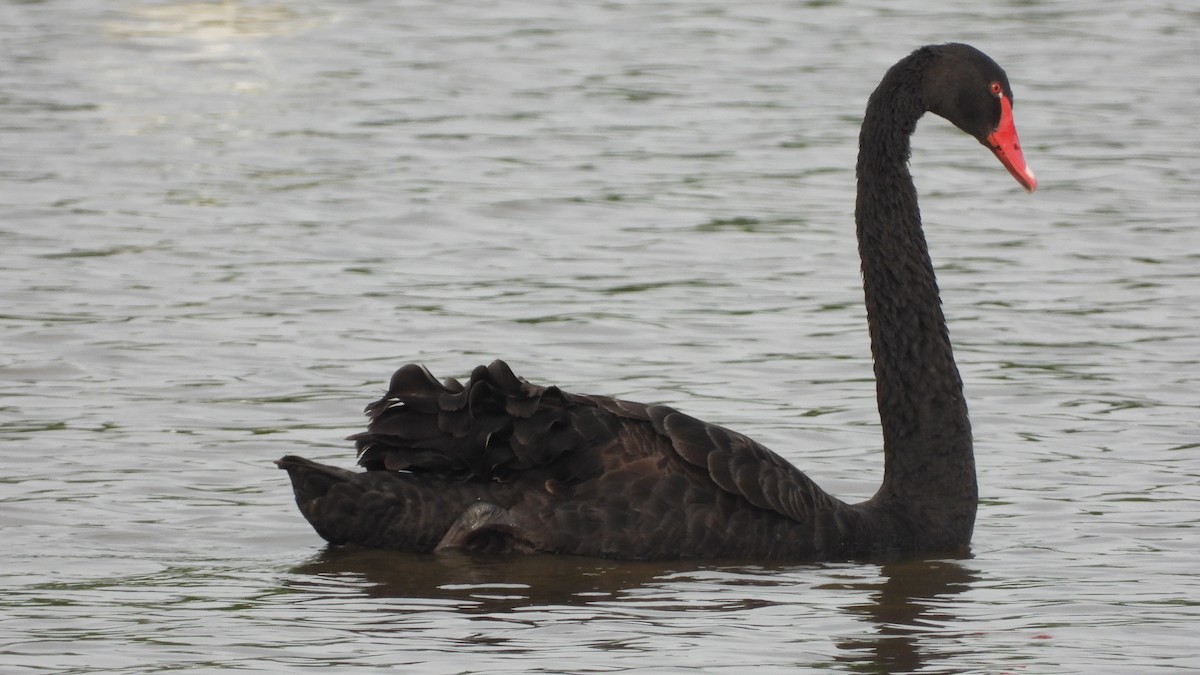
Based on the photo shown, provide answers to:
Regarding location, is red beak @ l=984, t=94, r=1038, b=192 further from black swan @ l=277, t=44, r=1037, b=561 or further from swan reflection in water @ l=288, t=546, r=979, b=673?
swan reflection in water @ l=288, t=546, r=979, b=673

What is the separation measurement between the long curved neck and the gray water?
319mm

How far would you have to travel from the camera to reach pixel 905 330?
25.9ft

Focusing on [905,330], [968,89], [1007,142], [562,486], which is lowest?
[562,486]

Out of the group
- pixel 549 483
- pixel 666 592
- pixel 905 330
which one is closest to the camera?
pixel 666 592

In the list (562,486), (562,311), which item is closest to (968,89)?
(562,486)

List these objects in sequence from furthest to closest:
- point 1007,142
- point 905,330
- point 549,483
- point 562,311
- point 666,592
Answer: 1. point 562,311
2. point 1007,142
3. point 905,330
4. point 549,483
5. point 666,592

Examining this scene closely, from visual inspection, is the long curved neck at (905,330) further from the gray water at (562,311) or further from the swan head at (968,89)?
the gray water at (562,311)

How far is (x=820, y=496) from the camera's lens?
750 centimetres

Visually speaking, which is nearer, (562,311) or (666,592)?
(666,592)

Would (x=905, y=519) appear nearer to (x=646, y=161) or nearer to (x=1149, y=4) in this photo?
(x=646, y=161)

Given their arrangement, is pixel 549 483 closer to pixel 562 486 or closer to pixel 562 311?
pixel 562 486

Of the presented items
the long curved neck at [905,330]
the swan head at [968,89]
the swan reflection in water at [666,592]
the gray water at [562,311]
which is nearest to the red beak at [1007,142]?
the swan head at [968,89]

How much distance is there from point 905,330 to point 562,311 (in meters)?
3.58

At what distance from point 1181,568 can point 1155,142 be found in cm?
869
